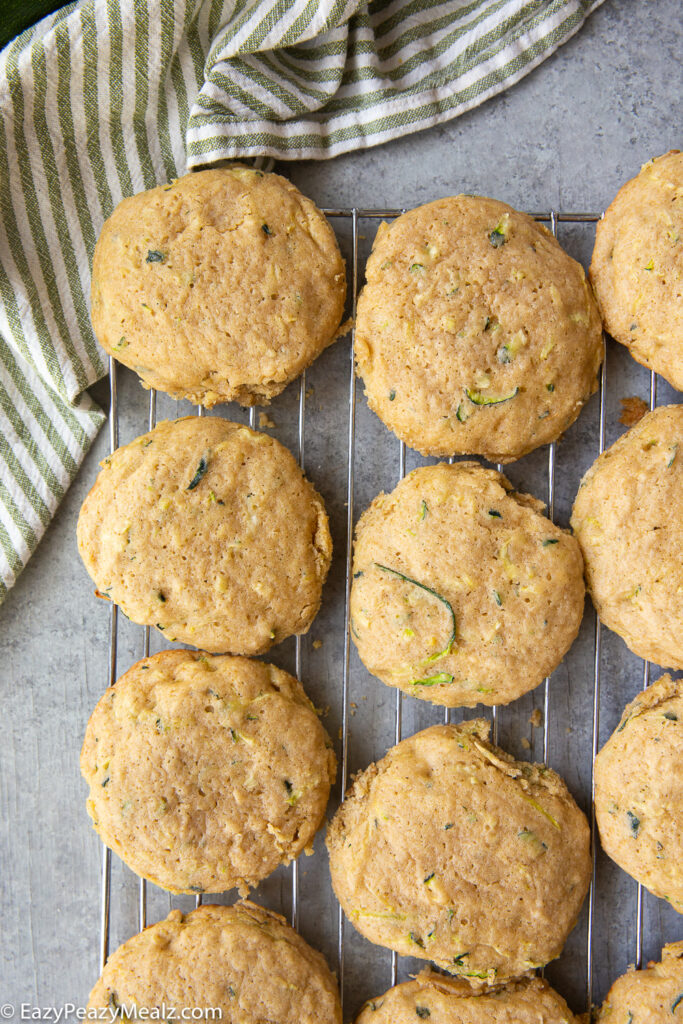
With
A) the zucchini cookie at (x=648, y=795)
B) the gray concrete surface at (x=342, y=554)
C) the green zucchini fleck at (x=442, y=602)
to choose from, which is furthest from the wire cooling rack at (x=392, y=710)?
the green zucchini fleck at (x=442, y=602)

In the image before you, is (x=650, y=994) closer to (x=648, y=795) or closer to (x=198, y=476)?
(x=648, y=795)

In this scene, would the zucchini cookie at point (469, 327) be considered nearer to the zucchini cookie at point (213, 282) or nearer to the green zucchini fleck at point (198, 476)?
the zucchini cookie at point (213, 282)

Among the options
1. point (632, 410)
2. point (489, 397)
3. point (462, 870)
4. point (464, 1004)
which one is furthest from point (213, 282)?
point (464, 1004)

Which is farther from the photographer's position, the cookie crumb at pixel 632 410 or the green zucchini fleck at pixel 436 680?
the cookie crumb at pixel 632 410

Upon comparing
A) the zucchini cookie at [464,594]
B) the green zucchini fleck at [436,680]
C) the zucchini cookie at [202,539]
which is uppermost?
the zucchini cookie at [202,539]

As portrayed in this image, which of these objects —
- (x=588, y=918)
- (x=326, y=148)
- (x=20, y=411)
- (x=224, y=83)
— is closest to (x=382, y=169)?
(x=326, y=148)

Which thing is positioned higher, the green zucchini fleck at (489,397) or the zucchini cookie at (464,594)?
the green zucchini fleck at (489,397)
